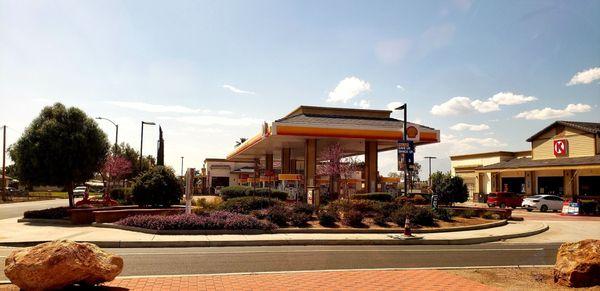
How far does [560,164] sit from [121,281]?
4263 cm

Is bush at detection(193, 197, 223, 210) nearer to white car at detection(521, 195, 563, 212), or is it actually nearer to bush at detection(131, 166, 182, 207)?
bush at detection(131, 166, 182, 207)

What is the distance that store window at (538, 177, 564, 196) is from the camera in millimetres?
46844

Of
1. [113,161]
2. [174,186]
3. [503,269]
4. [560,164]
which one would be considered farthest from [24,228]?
[560,164]

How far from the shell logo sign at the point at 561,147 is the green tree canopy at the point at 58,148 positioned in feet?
133

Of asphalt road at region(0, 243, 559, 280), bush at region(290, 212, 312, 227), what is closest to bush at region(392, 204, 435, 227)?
bush at region(290, 212, 312, 227)

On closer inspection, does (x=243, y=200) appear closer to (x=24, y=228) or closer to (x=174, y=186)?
(x=174, y=186)

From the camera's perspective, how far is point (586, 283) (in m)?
8.82

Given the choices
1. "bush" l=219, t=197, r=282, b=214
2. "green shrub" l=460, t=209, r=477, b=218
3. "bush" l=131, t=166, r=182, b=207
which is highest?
"bush" l=131, t=166, r=182, b=207

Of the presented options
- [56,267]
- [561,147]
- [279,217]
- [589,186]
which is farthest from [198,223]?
[561,147]

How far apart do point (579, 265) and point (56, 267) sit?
8891 mm

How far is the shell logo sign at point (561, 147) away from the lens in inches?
1805

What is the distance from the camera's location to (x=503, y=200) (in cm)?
4312

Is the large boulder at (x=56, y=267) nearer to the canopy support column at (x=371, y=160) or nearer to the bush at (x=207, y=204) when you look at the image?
the bush at (x=207, y=204)

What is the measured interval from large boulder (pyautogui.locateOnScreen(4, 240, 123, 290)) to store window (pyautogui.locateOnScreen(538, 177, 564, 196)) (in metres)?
48.1
